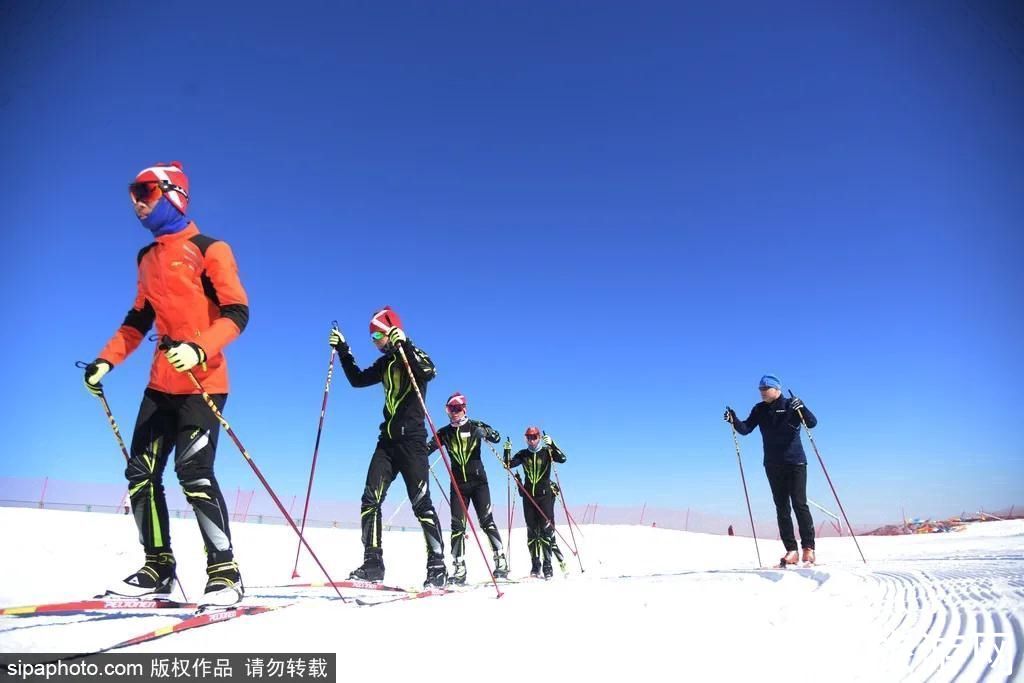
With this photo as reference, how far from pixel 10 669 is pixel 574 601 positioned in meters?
2.45

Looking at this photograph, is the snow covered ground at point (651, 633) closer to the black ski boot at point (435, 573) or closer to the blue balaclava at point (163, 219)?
the black ski boot at point (435, 573)

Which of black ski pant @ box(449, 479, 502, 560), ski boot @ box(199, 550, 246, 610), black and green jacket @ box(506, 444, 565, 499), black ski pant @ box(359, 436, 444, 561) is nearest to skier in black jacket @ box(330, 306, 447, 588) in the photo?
black ski pant @ box(359, 436, 444, 561)

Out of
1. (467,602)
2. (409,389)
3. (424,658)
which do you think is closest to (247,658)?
(424,658)

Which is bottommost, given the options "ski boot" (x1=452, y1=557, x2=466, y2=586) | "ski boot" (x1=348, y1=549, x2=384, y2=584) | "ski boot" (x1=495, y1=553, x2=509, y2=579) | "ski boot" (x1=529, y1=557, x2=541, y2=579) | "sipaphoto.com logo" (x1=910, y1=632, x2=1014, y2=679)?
"ski boot" (x1=529, y1=557, x2=541, y2=579)

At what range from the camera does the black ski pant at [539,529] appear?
9.25 meters

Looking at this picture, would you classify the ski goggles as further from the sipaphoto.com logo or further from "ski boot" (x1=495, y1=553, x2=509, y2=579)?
"ski boot" (x1=495, y1=553, x2=509, y2=579)

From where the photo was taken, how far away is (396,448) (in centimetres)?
523

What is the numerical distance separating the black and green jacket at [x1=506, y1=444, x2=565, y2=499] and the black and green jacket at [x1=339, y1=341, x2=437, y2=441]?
15.6 ft

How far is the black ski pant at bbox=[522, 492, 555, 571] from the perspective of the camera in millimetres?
9250

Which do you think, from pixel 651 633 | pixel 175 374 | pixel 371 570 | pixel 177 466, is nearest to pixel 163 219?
pixel 175 374

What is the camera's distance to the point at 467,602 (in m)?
3.38

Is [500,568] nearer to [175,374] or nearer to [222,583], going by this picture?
[222,583]

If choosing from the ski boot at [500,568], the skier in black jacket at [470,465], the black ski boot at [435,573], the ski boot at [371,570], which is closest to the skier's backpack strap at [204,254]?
the ski boot at [371,570]

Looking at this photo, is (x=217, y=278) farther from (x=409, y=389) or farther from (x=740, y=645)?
(x=740, y=645)
